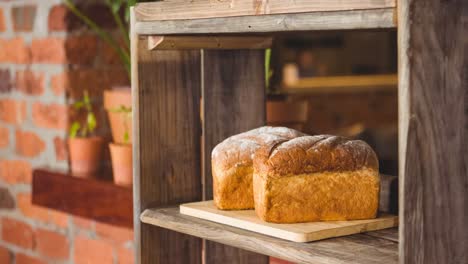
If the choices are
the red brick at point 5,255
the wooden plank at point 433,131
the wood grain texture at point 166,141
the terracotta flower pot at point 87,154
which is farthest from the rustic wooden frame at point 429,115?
the red brick at point 5,255

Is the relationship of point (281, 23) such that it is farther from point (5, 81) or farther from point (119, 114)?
point (5, 81)

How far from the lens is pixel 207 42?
1562 millimetres

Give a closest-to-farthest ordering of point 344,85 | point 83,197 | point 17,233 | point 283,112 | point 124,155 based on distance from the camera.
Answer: point 283,112
point 124,155
point 83,197
point 17,233
point 344,85

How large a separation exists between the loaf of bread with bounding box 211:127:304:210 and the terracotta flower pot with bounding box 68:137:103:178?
103 centimetres

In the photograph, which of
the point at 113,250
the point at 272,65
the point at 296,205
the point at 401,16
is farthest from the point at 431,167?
the point at 113,250

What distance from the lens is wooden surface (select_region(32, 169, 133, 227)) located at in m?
2.16

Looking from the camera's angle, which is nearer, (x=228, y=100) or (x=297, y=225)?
(x=297, y=225)

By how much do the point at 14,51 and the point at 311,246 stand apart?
173cm

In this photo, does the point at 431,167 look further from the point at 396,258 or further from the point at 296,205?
the point at 296,205

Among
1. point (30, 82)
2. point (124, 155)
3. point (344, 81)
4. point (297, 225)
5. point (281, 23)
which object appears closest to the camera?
point (281, 23)

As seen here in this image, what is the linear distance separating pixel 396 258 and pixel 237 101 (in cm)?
61

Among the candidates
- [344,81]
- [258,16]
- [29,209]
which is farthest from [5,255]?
[344,81]

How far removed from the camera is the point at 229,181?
4.81 feet

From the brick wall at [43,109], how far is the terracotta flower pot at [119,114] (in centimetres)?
24
